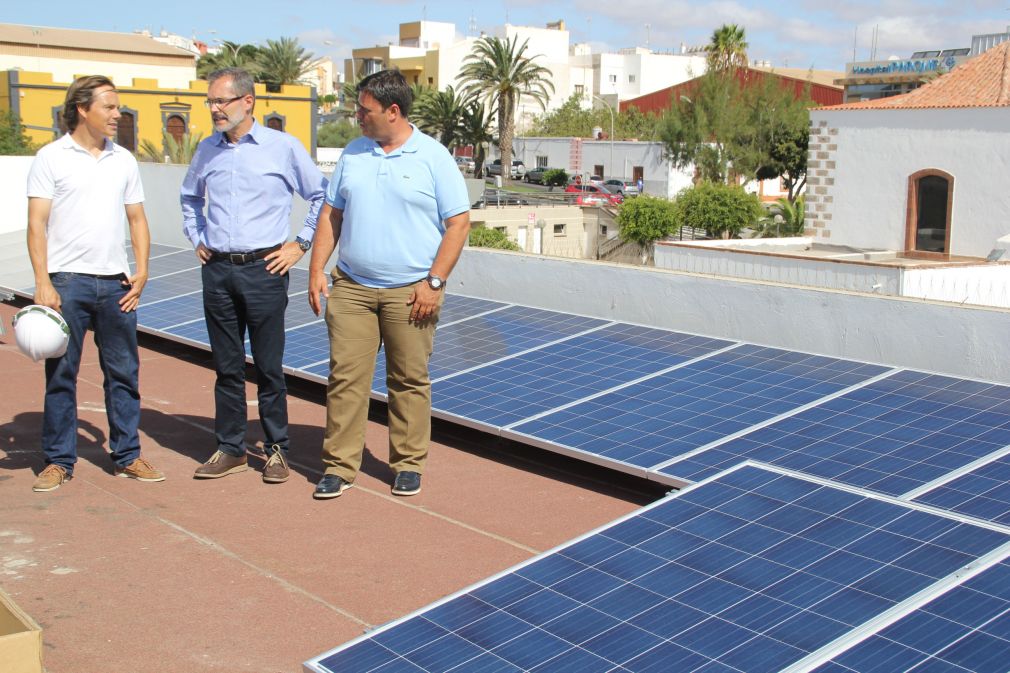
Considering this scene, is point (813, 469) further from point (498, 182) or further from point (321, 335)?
point (498, 182)

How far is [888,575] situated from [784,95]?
59.4 metres

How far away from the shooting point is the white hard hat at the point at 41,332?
525cm

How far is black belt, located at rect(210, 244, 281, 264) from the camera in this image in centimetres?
565

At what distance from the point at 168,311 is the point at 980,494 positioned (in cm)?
709

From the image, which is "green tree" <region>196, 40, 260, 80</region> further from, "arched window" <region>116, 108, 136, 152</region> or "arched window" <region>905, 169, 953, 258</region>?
"arched window" <region>905, 169, 953, 258</region>

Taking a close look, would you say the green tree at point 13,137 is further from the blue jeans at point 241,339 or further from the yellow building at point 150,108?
the blue jeans at point 241,339

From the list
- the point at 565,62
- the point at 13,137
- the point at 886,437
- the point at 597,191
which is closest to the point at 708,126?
the point at 597,191

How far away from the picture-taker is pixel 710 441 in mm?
5336

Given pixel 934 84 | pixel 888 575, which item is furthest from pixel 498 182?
pixel 888 575

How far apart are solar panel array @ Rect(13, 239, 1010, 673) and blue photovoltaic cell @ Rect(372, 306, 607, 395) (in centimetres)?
11

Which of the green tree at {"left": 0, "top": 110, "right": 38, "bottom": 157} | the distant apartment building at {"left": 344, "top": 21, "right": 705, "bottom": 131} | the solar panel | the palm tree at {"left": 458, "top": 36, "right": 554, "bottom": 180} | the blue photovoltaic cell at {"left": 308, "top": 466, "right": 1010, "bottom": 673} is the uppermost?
the distant apartment building at {"left": 344, "top": 21, "right": 705, "bottom": 131}

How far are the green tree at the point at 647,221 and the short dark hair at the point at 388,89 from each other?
41357 mm

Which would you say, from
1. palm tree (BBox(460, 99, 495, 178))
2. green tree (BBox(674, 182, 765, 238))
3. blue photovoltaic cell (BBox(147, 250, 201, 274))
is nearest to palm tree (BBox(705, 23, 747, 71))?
palm tree (BBox(460, 99, 495, 178))

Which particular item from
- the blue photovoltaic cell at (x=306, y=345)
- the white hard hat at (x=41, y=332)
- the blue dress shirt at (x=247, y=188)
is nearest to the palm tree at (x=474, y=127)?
the blue photovoltaic cell at (x=306, y=345)
